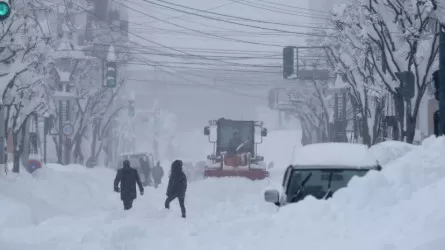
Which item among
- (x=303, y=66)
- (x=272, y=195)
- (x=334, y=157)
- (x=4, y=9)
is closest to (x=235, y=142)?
(x=303, y=66)

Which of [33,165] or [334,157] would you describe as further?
[33,165]

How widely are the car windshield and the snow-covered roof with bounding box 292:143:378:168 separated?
0.09 m

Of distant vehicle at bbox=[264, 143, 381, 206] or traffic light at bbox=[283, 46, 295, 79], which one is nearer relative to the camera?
distant vehicle at bbox=[264, 143, 381, 206]

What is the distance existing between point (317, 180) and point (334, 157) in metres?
0.41

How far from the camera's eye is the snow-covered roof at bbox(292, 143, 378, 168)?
1178 cm

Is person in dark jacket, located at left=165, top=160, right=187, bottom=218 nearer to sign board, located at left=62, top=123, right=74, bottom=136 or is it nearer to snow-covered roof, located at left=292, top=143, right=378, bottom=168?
snow-covered roof, located at left=292, top=143, right=378, bottom=168

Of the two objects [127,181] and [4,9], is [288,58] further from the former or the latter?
[4,9]

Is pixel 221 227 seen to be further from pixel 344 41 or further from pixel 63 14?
pixel 63 14

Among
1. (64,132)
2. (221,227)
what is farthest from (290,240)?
(64,132)

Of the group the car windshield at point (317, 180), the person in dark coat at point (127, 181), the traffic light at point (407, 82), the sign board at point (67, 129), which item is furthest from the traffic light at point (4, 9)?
the sign board at point (67, 129)

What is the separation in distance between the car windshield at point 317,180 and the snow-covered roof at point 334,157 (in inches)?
3.6

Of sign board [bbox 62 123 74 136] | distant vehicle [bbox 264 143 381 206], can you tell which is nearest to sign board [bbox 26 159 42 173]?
sign board [bbox 62 123 74 136]

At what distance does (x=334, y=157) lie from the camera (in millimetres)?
11898

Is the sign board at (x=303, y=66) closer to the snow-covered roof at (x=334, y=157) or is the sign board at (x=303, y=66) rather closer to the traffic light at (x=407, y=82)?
the traffic light at (x=407, y=82)
